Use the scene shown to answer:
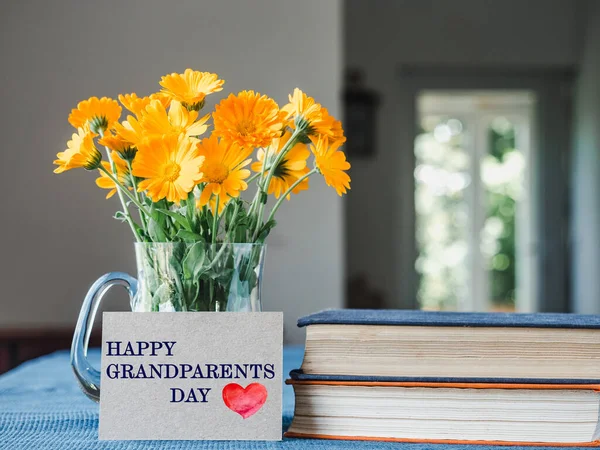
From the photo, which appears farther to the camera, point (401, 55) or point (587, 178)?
point (401, 55)

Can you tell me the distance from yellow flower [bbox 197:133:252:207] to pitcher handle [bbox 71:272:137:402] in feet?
0.45

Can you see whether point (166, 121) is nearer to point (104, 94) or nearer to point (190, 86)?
point (190, 86)

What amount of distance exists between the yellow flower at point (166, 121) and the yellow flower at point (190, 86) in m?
0.01

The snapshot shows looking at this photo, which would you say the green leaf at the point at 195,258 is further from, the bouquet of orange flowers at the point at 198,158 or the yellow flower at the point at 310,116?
the yellow flower at the point at 310,116

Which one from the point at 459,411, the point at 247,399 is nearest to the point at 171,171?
the point at 247,399

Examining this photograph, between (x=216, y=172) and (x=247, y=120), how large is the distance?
2.0 inches

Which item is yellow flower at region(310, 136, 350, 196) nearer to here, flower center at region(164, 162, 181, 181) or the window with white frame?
flower center at region(164, 162, 181, 181)

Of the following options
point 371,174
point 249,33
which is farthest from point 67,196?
point 371,174

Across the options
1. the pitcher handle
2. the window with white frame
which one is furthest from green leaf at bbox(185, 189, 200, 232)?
the window with white frame

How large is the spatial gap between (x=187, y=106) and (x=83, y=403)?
41cm

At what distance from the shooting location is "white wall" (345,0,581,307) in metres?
4.43

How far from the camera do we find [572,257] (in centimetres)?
444

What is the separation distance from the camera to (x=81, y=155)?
1.93 feet

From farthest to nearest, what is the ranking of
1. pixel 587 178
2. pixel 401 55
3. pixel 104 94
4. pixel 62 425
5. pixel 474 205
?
1. pixel 474 205
2. pixel 401 55
3. pixel 587 178
4. pixel 104 94
5. pixel 62 425
